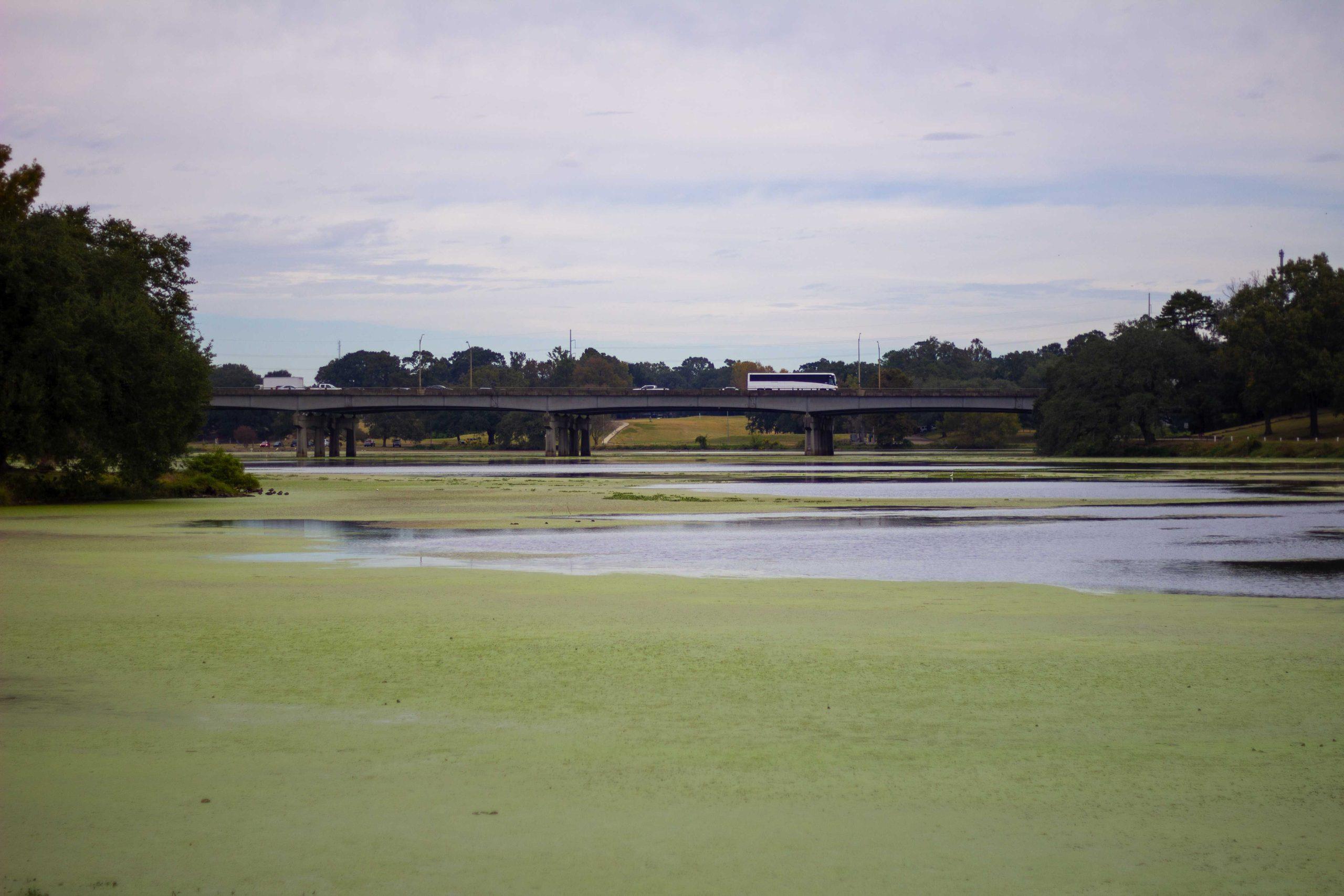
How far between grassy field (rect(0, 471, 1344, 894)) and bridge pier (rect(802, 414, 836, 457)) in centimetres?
12104

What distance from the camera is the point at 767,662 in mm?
12109

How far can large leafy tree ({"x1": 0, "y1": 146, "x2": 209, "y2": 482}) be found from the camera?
37250 mm

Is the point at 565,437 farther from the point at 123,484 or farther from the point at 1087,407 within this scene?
the point at 123,484

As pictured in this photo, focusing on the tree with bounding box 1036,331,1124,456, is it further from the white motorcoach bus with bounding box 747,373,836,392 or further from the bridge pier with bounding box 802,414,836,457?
the white motorcoach bus with bounding box 747,373,836,392

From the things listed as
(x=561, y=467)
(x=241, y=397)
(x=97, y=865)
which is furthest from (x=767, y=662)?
(x=241, y=397)

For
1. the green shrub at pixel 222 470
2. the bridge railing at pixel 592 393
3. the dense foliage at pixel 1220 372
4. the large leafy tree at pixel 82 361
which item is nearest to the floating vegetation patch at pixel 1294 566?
the large leafy tree at pixel 82 361

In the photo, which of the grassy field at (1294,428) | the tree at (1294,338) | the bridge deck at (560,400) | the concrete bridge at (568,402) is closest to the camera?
the tree at (1294,338)

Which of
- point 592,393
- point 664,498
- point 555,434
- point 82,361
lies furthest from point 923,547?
point 592,393

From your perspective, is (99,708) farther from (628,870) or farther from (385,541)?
(385,541)

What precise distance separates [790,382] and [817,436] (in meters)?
11.0

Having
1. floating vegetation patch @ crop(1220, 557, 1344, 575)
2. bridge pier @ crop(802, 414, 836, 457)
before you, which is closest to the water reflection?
floating vegetation patch @ crop(1220, 557, 1344, 575)

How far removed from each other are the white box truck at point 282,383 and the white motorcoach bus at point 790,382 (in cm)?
5444

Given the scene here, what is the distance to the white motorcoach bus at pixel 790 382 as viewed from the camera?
146125mm

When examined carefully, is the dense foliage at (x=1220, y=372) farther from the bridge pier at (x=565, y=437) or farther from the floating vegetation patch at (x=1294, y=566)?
the floating vegetation patch at (x=1294, y=566)
